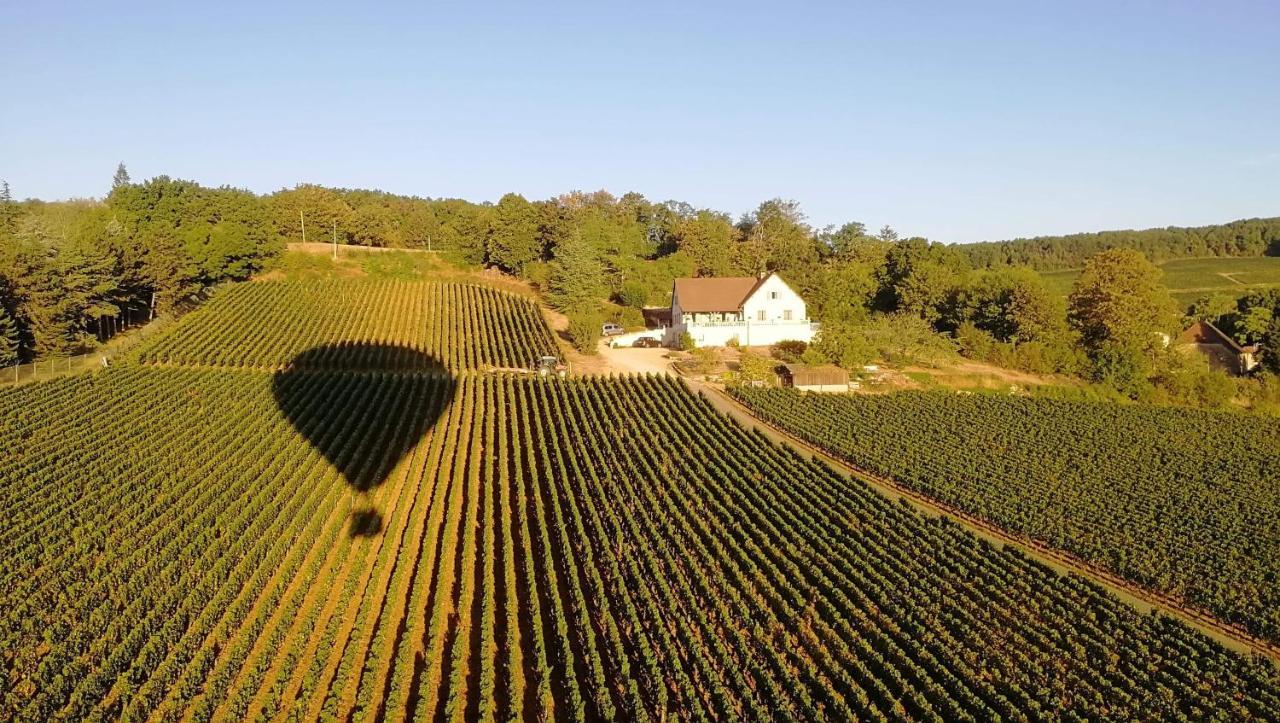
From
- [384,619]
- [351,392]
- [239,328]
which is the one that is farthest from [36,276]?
[384,619]

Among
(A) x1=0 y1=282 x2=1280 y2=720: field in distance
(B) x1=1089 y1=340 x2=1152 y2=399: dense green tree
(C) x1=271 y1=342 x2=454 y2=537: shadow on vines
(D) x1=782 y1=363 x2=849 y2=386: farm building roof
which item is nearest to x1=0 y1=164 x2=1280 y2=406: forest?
(B) x1=1089 y1=340 x2=1152 y2=399: dense green tree

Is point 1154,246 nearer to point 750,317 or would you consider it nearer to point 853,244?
point 853,244

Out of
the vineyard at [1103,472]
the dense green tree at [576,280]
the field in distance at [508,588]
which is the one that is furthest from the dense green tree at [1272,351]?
the dense green tree at [576,280]

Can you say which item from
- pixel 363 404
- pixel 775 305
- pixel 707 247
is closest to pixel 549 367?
pixel 363 404

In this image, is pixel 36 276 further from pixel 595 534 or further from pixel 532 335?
pixel 595 534

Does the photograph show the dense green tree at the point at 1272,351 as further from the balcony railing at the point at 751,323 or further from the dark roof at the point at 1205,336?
the balcony railing at the point at 751,323
